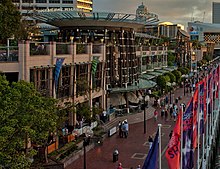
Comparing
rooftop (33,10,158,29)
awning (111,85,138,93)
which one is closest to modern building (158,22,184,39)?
awning (111,85,138,93)

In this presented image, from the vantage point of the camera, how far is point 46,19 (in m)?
47.8

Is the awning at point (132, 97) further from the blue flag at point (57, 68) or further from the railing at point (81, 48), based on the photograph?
the blue flag at point (57, 68)

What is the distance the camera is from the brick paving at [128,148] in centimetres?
2809

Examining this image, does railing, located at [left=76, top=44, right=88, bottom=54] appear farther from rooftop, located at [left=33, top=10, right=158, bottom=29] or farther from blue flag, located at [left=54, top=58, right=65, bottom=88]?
rooftop, located at [left=33, top=10, right=158, bottom=29]

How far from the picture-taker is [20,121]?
57.7 ft

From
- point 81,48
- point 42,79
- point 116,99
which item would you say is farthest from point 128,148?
point 116,99

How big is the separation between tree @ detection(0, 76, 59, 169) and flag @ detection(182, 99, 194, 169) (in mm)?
6301

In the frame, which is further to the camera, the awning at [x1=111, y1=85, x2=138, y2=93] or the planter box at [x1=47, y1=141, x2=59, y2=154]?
the awning at [x1=111, y1=85, x2=138, y2=93]

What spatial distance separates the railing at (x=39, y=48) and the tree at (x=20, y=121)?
477 inches

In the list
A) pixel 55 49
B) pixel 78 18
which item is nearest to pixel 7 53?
pixel 55 49

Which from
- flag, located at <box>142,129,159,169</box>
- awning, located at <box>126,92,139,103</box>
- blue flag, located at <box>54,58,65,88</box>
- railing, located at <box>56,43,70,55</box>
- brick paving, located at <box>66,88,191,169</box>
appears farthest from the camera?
awning, located at <box>126,92,139,103</box>

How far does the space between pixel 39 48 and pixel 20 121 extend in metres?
15.7

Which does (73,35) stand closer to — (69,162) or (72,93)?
(72,93)

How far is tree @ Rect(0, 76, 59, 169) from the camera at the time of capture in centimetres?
1616
